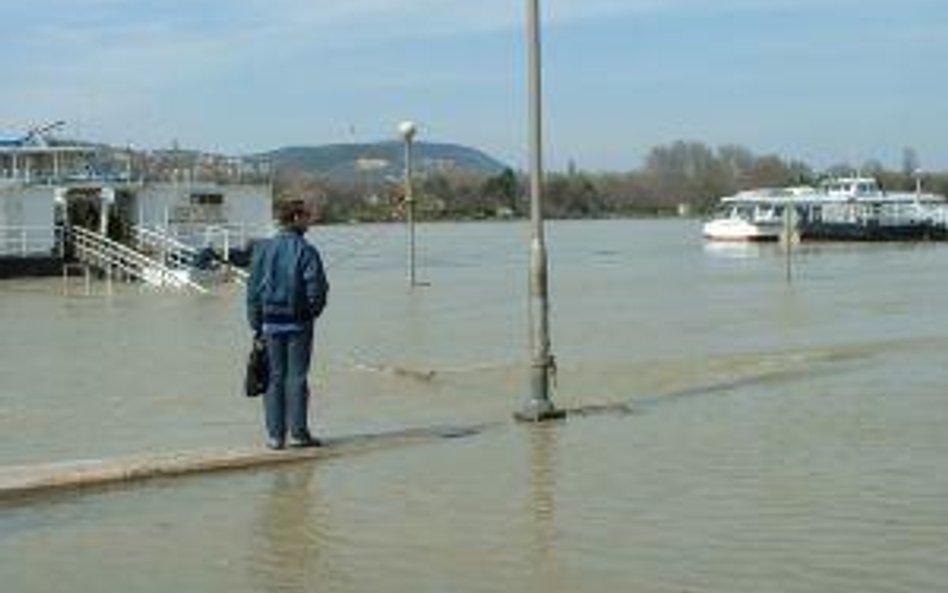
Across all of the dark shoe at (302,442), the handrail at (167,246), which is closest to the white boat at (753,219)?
the handrail at (167,246)

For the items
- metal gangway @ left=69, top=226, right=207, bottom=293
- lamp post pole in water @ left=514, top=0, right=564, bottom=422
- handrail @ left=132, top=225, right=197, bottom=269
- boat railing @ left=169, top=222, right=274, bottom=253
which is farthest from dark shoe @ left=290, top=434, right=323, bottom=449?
boat railing @ left=169, top=222, right=274, bottom=253

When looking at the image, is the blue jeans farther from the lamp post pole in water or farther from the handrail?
the handrail

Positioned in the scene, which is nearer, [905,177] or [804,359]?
[804,359]

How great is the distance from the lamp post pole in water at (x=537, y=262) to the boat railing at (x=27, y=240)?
42.4 metres

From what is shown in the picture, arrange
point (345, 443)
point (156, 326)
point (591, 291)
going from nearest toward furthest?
point (345, 443) → point (156, 326) → point (591, 291)

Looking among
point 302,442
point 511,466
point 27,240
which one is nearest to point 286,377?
point 302,442

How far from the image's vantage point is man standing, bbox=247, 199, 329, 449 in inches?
478

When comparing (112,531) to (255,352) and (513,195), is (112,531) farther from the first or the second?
(513,195)

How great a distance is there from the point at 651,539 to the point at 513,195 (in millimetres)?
178387

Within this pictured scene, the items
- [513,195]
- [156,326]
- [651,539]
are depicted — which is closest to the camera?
[651,539]

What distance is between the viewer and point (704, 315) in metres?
33.6

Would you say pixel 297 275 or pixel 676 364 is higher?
pixel 297 275

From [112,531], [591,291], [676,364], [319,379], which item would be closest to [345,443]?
[112,531]

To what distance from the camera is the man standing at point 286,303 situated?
1215 centimetres
